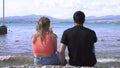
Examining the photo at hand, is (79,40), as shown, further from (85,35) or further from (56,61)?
(56,61)

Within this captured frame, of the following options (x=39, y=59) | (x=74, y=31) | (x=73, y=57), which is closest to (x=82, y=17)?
(x=74, y=31)

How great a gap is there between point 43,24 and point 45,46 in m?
0.48

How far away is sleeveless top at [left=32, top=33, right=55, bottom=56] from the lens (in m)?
7.86

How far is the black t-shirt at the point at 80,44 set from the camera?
7.49 metres

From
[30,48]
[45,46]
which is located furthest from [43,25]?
[30,48]

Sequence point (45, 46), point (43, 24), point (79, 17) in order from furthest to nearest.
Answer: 1. point (45, 46)
2. point (43, 24)
3. point (79, 17)

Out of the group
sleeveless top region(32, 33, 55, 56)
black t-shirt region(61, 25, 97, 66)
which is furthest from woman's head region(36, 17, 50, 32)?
black t-shirt region(61, 25, 97, 66)

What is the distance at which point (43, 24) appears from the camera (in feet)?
25.3

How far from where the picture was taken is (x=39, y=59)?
798 cm

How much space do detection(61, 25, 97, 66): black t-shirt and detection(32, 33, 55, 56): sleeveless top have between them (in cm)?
40

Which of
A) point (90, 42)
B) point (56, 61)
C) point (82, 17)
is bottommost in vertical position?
point (56, 61)

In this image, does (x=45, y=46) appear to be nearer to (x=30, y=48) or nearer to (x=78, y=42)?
(x=78, y=42)

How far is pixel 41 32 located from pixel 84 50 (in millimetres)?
968

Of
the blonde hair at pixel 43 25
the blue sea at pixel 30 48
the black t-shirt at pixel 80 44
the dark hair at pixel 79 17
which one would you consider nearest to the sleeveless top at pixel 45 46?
the blonde hair at pixel 43 25
